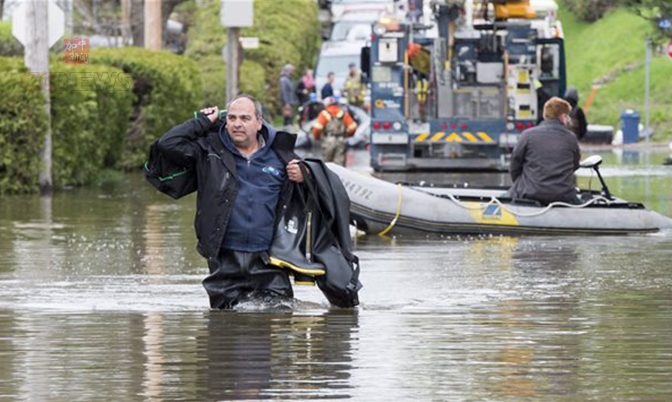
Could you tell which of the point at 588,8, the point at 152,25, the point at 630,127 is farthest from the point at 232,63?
the point at 588,8

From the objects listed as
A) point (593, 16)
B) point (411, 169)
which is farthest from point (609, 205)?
point (593, 16)

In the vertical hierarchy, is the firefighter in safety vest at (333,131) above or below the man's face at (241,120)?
below

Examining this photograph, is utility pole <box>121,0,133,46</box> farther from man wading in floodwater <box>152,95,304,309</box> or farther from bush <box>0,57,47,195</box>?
man wading in floodwater <box>152,95,304,309</box>

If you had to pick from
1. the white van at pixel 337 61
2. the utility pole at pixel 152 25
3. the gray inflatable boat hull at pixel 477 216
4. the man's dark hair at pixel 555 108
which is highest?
the utility pole at pixel 152 25

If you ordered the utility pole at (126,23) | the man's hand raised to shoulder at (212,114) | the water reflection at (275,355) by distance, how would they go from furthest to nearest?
the utility pole at (126,23), the man's hand raised to shoulder at (212,114), the water reflection at (275,355)

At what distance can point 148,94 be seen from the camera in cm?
3055

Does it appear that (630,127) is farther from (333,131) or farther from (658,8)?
(658,8)

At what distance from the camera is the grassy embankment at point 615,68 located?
151ft

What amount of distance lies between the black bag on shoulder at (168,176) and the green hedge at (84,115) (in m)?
14.0

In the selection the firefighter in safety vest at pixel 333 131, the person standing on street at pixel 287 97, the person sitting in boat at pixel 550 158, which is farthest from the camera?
the person standing on street at pixel 287 97

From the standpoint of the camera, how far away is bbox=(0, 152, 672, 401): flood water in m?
9.49

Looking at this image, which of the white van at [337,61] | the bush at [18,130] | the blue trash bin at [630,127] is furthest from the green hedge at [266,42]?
the bush at [18,130]

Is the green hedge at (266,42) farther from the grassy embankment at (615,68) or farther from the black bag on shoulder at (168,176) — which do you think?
the black bag on shoulder at (168,176)

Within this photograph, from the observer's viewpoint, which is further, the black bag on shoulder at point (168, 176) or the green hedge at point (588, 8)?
the green hedge at point (588, 8)
